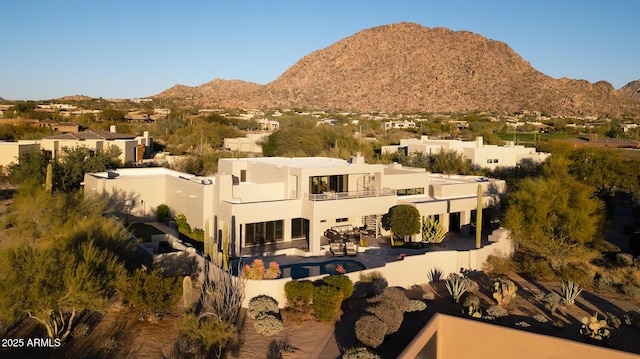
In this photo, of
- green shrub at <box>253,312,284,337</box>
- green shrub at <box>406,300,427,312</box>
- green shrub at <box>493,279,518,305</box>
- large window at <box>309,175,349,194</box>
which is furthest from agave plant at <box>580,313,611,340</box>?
large window at <box>309,175,349,194</box>

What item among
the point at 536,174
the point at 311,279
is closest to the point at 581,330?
the point at 311,279

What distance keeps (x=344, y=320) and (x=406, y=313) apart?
7.06ft

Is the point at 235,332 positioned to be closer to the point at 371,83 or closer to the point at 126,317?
the point at 126,317

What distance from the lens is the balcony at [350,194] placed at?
2386cm

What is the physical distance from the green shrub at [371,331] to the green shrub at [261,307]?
313 cm

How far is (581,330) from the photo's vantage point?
1648 centimetres

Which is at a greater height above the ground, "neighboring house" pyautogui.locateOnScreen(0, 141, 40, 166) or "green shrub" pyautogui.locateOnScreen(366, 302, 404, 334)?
"neighboring house" pyautogui.locateOnScreen(0, 141, 40, 166)

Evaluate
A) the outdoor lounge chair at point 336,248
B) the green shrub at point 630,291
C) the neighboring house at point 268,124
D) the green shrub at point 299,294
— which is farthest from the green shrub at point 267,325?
the neighboring house at point 268,124

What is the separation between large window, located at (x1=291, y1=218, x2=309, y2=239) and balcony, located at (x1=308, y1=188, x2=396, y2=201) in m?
1.54

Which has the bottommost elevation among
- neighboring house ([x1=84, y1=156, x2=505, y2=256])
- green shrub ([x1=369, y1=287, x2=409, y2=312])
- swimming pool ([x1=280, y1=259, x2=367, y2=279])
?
green shrub ([x1=369, y1=287, x2=409, y2=312])

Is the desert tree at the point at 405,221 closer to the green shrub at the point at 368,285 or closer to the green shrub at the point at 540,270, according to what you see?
the green shrub at the point at 540,270

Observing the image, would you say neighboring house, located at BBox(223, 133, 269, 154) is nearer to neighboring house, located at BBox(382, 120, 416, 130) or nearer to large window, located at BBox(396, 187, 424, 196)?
neighboring house, located at BBox(382, 120, 416, 130)

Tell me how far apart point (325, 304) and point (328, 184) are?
29.6 ft

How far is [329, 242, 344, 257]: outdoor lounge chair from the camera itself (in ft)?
74.6
